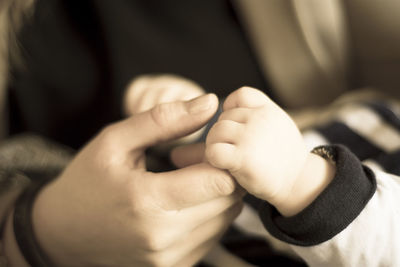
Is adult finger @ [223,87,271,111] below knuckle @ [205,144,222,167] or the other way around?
the other way around

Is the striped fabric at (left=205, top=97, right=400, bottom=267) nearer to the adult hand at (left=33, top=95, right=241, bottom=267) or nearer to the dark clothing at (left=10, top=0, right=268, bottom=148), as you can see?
the adult hand at (left=33, top=95, right=241, bottom=267)

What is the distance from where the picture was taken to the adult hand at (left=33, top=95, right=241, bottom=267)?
0.35m

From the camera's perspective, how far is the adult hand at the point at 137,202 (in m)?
0.35

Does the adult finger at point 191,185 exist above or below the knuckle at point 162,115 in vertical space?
below

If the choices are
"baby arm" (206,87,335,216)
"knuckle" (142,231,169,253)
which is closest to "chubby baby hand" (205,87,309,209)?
"baby arm" (206,87,335,216)

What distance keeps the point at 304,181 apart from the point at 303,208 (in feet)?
0.10

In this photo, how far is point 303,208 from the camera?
37 cm

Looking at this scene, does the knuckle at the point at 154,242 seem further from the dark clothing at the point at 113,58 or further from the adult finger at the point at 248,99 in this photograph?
the dark clothing at the point at 113,58

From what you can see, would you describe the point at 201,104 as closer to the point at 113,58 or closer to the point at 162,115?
the point at 162,115

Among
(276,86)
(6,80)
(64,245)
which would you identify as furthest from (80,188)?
(276,86)

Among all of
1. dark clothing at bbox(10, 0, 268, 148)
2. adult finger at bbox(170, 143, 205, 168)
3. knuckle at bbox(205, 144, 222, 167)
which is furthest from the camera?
dark clothing at bbox(10, 0, 268, 148)

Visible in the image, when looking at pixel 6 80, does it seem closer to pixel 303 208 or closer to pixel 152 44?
pixel 152 44

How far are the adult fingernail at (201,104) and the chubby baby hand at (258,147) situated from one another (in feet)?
0.06

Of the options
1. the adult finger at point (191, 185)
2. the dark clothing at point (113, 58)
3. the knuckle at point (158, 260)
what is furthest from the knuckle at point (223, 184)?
the dark clothing at point (113, 58)
